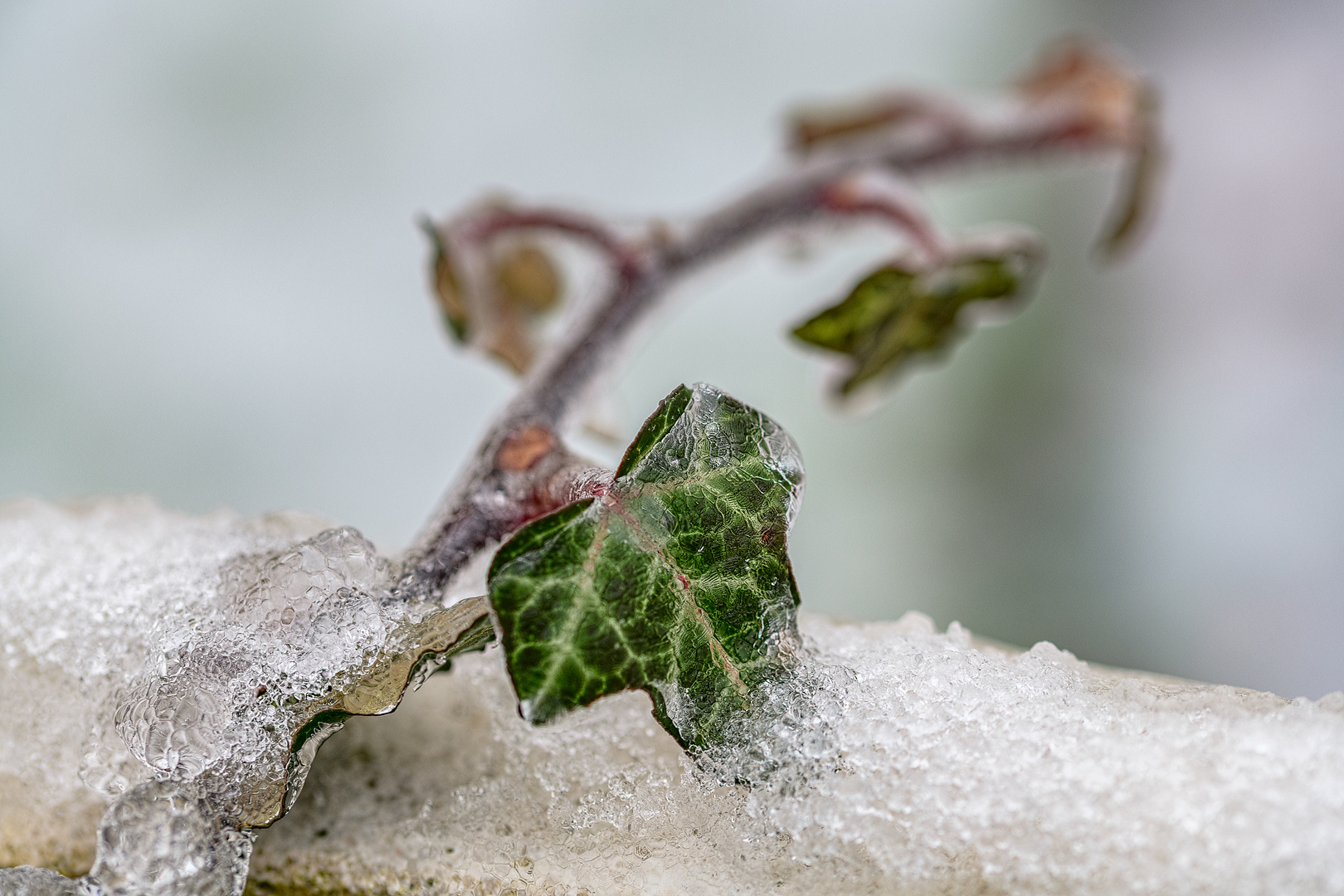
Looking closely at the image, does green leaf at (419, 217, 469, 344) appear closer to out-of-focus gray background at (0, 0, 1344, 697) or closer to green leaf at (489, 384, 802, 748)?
green leaf at (489, 384, 802, 748)

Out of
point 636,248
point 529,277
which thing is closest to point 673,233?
point 636,248

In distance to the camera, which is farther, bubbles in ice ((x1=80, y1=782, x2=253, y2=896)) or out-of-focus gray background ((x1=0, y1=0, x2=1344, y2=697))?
out-of-focus gray background ((x1=0, y1=0, x2=1344, y2=697))

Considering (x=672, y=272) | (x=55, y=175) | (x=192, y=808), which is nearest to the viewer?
(x=192, y=808)

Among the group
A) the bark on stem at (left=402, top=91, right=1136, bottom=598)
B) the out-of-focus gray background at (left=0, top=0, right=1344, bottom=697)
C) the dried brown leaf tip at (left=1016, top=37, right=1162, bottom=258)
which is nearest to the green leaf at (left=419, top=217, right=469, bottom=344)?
the bark on stem at (left=402, top=91, right=1136, bottom=598)

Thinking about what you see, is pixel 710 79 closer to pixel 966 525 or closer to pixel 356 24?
pixel 356 24

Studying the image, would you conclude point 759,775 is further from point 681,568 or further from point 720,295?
point 720,295

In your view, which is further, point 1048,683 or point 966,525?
point 966,525

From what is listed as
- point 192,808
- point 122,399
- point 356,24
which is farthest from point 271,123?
point 192,808
